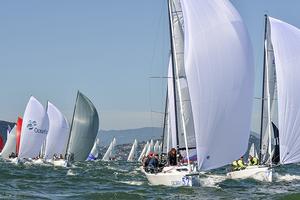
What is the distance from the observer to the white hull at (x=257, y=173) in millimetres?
32125

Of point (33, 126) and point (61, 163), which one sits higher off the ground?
point (33, 126)

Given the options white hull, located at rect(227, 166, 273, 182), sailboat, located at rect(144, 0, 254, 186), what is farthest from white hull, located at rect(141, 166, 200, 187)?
white hull, located at rect(227, 166, 273, 182)

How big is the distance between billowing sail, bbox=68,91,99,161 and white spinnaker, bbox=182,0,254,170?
39100 mm

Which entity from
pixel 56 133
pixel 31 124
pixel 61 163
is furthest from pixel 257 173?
pixel 56 133

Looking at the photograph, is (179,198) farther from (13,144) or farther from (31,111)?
(13,144)

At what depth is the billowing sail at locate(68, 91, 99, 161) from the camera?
63688 mm

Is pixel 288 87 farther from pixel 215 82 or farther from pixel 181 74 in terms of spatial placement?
pixel 215 82

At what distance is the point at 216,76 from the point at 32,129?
3981cm

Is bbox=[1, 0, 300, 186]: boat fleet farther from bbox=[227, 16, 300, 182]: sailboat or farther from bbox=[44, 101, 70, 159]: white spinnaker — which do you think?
bbox=[44, 101, 70, 159]: white spinnaker

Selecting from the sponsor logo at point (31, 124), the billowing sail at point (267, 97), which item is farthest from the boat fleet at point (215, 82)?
the sponsor logo at point (31, 124)

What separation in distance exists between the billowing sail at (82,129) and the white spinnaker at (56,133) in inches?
68.5

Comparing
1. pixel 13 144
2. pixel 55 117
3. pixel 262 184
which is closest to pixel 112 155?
pixel 13 144

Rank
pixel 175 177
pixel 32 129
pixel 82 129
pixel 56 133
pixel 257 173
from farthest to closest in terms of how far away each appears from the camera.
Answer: pixel 56 133
pixel 82 129
pixel 32 129
pixel 257 173
pixel 175 177

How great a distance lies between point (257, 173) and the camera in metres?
32.2
